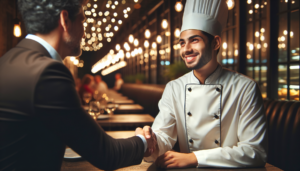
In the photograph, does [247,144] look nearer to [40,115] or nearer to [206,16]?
[206,16]

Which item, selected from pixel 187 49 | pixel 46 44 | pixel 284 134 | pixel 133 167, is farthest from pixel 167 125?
pixel 284 134

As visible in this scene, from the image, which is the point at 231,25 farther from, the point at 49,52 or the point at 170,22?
the point at 49,52

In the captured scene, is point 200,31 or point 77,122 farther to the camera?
point 200,31

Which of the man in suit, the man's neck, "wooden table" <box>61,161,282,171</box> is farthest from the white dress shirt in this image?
the man's neck

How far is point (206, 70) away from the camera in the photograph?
1.45m

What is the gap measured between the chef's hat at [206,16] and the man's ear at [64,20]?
2.55 feet

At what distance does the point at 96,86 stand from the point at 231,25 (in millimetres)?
6543

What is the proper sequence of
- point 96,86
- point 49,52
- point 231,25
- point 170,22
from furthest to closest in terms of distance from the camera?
point 96,86
point 170,22
point 231,25
point 49,52

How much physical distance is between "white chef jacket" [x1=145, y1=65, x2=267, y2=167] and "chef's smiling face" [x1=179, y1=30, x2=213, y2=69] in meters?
0.14

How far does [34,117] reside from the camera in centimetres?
74

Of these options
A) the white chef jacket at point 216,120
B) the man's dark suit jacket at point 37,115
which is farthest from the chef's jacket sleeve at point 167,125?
the man's dark suit jacket at point 37,115

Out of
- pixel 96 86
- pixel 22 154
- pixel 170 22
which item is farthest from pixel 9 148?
pixel 96 86

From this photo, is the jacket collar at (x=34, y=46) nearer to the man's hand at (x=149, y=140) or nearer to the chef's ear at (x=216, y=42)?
the man's hand at (x=149, y=140)

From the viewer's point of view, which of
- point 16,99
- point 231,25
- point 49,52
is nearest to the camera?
point 16,99
